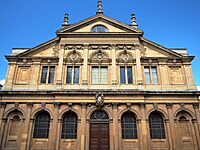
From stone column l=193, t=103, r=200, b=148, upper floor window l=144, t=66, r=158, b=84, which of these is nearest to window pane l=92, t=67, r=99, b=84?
upper floor window l=144, t=66, r=158, b=84

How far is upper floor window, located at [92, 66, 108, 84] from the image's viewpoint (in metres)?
21.7

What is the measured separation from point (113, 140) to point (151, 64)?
9191 mm

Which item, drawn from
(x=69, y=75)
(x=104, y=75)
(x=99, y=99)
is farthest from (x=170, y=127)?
(x=69, y=75)

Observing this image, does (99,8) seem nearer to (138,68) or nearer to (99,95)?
(138,68)

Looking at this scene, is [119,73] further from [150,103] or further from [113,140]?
[113,140]

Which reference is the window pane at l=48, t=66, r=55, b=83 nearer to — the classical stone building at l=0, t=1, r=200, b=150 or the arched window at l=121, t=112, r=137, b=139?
the classical stone building at l=0, t=1, r=200, b=150

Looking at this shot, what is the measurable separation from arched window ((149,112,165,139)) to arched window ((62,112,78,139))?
734 cm

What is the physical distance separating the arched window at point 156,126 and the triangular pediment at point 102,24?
952 cm

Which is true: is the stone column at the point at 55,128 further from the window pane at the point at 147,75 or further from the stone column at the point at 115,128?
the window pane at the point at 147,75

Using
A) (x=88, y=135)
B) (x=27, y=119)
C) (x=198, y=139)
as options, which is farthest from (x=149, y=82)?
(x=27, y=119)

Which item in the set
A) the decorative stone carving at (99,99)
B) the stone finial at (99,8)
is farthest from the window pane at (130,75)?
the stone finial at (99,8)

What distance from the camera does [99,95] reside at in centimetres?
2019

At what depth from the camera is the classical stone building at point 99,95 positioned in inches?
758

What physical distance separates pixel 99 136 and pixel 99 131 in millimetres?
461
